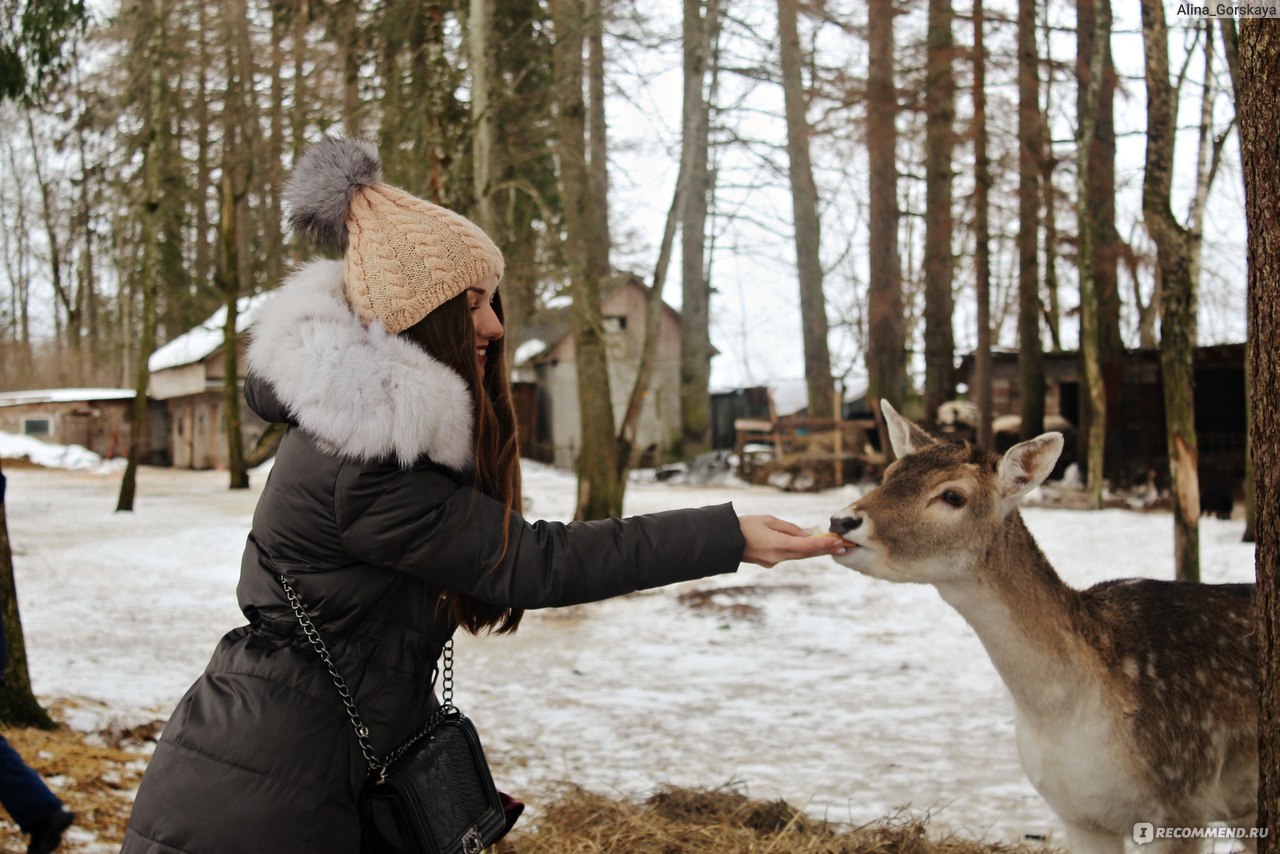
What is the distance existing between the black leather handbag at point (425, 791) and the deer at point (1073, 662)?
135cm

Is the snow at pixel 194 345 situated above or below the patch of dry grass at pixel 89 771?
above

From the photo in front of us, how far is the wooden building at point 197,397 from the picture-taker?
35.2m

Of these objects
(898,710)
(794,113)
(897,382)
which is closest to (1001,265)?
(794,113)

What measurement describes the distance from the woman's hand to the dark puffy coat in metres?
0.15

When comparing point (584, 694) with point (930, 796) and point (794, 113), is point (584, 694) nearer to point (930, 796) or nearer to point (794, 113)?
point (930, 796)

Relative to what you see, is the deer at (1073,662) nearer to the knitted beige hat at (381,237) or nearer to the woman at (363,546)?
the woman at (363,546)

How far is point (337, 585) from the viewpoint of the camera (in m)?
2.52

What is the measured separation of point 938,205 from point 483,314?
17.9 m

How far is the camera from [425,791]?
2.59m

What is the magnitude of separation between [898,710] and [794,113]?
915 inches

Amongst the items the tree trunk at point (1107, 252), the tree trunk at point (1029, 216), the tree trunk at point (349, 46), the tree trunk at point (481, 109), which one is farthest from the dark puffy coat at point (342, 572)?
the tree trunk at point (1029, 216)

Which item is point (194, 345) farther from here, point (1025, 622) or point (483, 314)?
point (483, 314)

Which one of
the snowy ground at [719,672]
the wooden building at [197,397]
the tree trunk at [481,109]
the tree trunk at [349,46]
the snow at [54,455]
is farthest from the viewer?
the snow at [54,455]

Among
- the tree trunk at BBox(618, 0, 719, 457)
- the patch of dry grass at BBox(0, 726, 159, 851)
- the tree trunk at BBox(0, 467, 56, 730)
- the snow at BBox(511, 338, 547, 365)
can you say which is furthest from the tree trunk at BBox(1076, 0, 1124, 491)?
the snow at BBox(511, 338, 547, 365)
